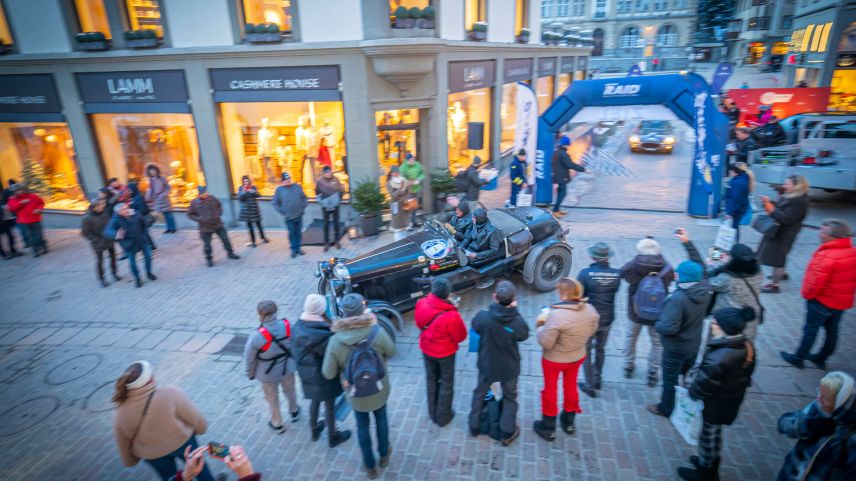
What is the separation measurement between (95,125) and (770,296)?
15875 mm

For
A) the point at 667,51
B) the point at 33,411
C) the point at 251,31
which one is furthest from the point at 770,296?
the point at 667,51

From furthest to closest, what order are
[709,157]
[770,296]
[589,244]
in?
1. [709,157]
2. [589,244]
3. [770,296]

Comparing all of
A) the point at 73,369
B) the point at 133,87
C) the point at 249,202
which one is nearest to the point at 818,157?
the point at 249,202

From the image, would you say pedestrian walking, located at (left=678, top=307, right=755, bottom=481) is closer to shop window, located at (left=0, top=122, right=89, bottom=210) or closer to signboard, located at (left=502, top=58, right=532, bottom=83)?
signboard, located at (left=502, top=58, right=532, bottom=83)

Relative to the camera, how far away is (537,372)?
5824mm

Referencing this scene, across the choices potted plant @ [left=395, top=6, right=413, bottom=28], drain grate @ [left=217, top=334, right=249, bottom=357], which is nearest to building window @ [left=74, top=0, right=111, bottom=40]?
potted plant @ [left=395, top=6, right=413, bottom=28]

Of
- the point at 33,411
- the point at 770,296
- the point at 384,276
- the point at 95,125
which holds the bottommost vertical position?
the point at 33,411

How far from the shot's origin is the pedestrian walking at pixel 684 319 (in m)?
4.36

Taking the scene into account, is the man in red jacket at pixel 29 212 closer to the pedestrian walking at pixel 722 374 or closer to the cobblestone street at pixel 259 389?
the cobblestone street at pixel 259 389

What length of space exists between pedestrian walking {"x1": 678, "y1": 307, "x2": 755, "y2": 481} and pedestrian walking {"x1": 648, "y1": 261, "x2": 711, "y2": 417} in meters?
0.46

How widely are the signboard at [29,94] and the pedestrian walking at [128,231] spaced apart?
6.41m

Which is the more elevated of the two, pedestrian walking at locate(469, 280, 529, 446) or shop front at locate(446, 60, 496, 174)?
shop front at locate(446, 60, 496, 174)

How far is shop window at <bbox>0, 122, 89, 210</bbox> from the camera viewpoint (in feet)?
43.2

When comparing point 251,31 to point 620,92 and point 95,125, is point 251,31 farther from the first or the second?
point 620,92
